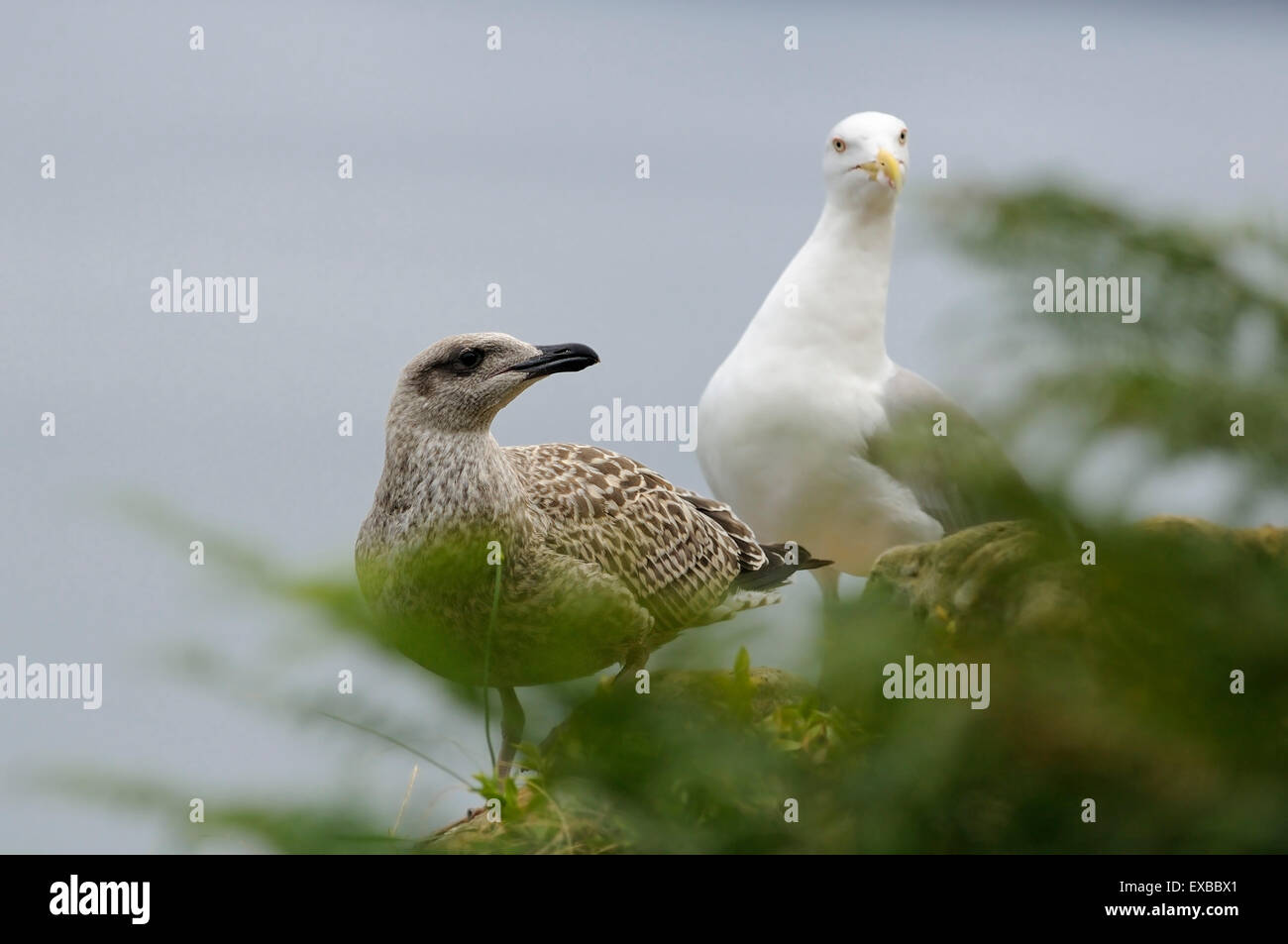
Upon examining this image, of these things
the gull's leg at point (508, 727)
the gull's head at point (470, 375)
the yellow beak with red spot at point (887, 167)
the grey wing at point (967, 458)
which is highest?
the yellow beak with red spot at point (887, 167)

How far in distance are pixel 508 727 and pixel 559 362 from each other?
0.57 meters

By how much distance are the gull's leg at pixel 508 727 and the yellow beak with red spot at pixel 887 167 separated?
158 cm

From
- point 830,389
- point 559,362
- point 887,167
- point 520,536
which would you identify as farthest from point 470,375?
point 887,167

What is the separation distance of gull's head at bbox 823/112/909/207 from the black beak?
3.85ft

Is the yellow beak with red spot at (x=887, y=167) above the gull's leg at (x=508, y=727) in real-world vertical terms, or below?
above

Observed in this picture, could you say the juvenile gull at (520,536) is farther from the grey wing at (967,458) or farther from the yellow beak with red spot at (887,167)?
the yellow beak with red spot at (887,167)

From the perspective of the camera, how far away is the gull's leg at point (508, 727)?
133 cm

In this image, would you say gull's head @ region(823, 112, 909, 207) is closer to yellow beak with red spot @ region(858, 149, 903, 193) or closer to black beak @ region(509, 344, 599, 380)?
yellow beak with red spot @ region(858, 149, 903, 193)

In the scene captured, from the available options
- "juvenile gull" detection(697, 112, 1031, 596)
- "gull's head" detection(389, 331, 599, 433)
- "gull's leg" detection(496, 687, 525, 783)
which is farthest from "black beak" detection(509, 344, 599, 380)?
"juvenile gull" detection(697, 112, 1031, 596)

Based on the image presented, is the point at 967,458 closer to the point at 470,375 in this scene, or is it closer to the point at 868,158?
the point at 470,375

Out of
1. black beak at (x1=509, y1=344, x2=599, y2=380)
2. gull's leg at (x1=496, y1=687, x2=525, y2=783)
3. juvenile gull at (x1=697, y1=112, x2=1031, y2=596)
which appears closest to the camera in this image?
gull's leg at (x1=496, y1=687, x2=525, y2=783)

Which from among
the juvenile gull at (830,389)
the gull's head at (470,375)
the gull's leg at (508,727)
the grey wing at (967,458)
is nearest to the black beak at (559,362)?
the gull's head at (470,375)

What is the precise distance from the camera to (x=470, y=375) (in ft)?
6.36

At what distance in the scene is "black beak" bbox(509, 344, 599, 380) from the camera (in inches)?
75.0
